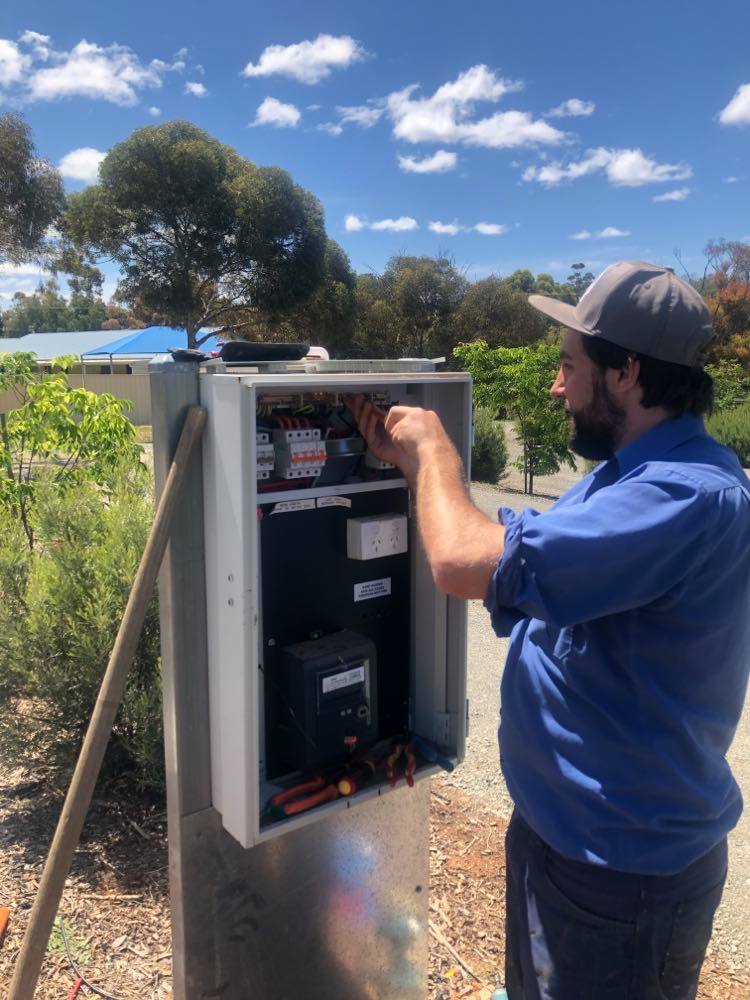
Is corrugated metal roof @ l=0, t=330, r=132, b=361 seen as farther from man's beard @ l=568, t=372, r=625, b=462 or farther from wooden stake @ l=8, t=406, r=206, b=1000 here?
man's beard @ l=568, t=372, r=625, b=462

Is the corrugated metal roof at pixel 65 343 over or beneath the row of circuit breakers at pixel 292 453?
over

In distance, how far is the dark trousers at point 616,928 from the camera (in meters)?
1.53

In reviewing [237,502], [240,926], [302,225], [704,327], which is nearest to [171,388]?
[237,502]

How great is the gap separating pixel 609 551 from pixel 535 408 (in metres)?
11.1

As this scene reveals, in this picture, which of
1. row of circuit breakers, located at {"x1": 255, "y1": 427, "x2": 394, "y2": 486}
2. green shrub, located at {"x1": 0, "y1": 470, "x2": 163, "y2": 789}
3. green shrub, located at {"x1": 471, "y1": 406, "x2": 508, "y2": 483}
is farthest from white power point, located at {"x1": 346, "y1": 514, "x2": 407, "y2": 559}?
green shrub, located at {"x1": 471, "y1": 406, "x2": 508, "y2": 483}

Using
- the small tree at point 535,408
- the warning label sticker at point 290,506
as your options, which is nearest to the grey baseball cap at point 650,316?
the warning label sticker at point 290,506

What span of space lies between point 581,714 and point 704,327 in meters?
0.87

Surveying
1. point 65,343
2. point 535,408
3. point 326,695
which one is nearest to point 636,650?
point 326,695

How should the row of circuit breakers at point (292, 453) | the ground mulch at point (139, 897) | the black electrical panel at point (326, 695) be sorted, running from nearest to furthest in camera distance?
1. the row of circuit breakers at point (292, 453)
2. the black electrical panel at point (326, 695)
3. the ground mulch at point (139, 897)

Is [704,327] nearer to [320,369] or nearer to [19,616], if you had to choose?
[320,369]

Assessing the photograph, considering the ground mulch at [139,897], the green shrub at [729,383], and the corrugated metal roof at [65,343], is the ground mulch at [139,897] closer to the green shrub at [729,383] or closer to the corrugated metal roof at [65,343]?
the green shrub at [729,383]

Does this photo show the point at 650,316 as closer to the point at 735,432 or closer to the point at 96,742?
the point at 96,742

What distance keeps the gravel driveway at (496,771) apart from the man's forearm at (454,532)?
225cm

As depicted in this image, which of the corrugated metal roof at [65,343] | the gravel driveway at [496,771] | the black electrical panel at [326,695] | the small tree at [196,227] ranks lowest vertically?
the gravel driveway at [496,771]
